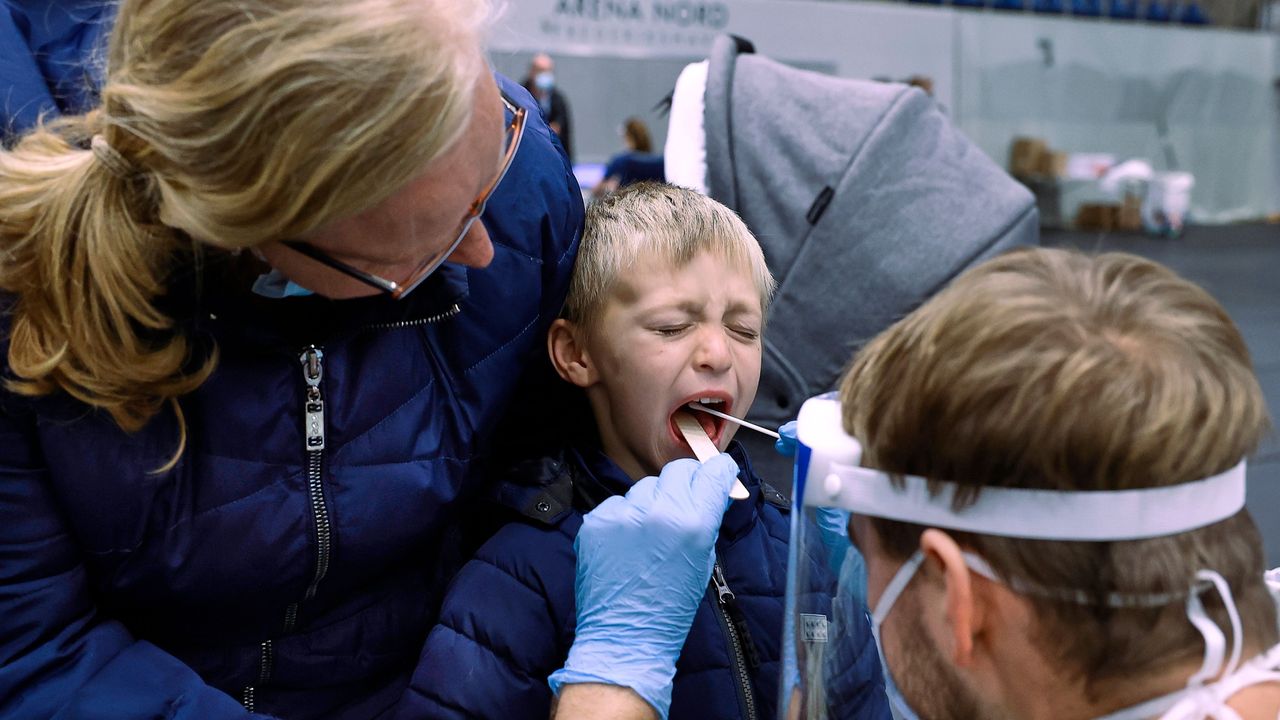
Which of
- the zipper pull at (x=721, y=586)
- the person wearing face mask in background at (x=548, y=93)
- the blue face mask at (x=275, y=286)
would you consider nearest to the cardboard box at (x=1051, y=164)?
the person wearing face mask in background at (x=548, y=93)

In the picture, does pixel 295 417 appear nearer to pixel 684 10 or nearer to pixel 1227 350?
pixel 1227 350

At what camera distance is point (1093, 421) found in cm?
97

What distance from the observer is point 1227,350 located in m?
1.03

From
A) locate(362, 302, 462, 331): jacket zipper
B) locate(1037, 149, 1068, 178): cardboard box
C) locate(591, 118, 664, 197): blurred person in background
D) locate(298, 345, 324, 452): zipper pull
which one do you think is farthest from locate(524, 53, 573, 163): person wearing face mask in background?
locate(298, 345, 324, 452): zipper pull

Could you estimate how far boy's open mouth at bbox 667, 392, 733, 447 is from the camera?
172 centimetres

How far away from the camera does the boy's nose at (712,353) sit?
1.69m

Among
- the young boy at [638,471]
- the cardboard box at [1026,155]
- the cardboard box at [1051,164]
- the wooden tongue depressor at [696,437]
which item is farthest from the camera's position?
the cardboard box at [1051,164]

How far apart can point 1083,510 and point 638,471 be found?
898 mm

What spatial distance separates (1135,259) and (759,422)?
1470 mm

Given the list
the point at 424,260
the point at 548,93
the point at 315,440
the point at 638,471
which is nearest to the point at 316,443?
the point at 315,440

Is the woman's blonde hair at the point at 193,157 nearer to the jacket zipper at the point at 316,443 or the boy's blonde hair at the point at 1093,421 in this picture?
the jacket zipper at the point at 316,443

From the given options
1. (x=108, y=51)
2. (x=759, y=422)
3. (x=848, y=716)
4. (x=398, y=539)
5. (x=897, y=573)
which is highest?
(x=108, y=51)

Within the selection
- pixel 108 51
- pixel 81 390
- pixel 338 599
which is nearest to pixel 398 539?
pixel 338 599

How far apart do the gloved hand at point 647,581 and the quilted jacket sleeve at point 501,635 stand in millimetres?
100
